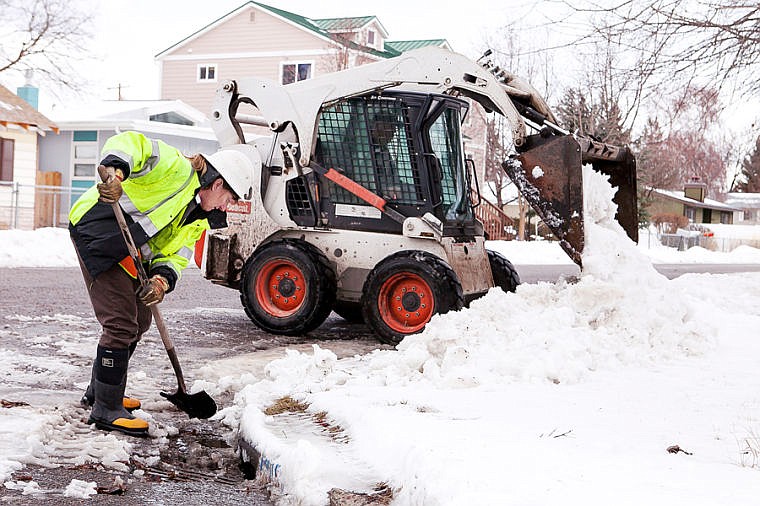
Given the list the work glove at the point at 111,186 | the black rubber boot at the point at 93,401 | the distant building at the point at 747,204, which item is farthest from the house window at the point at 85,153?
the distant building at the point at 747,204

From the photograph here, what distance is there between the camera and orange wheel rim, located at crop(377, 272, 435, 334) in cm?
894

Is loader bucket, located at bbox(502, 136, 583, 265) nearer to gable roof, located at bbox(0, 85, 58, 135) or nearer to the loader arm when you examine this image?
the loader arm

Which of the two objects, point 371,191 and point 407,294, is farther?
point 371,191

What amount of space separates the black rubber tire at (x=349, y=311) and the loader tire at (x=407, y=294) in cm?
93

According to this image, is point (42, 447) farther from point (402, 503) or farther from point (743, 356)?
point (743, 356)

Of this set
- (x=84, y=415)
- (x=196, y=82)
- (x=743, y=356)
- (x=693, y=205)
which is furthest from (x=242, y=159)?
(x=693, y=205)

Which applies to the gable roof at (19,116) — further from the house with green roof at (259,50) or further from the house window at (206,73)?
the house window at (206,73)

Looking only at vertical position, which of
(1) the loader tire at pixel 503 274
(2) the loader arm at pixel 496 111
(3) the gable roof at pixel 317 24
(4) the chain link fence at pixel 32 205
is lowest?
(1) the loader tire at pixel 503 274

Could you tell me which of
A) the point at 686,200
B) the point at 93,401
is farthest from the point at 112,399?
the point at 686,200

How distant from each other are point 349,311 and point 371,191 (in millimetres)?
1832

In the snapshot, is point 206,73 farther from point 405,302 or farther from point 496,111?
point 405,302

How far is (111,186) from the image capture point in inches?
195

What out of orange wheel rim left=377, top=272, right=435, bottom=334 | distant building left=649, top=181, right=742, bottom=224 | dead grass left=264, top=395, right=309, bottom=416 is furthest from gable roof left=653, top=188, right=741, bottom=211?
dead grass left=264, top=395, right=309, bottom=416

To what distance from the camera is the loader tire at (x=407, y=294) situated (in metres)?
8.77
